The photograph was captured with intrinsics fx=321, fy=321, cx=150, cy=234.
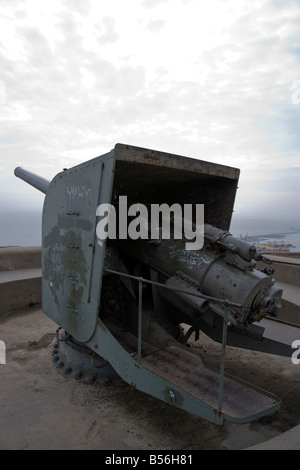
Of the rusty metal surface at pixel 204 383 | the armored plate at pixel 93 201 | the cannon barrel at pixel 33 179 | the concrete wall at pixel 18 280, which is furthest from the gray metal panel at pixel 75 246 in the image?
the concrete wall at pixel 18 280

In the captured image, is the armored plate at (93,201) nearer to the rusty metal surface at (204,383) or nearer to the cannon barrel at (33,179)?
the rusty metal surface at (204,383)

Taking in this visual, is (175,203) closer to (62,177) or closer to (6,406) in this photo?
(62,177)

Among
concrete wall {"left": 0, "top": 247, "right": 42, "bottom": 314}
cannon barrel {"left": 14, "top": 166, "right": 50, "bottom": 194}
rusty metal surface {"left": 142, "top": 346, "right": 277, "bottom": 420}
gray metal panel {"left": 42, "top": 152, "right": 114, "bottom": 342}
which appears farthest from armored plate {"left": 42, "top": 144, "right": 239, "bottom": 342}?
concrete wall {"left": 0, "top": 247, "right": 42, "bottom": 314}

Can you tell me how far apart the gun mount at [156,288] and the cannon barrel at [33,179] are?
3.20 feet

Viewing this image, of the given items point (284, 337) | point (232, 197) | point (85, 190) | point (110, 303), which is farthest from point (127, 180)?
point (284, 337)

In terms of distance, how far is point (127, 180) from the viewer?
408cm

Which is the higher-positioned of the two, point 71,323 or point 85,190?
point 85,190

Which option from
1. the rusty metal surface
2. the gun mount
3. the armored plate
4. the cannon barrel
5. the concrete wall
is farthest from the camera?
the concrete wall

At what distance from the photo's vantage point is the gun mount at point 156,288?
2881mm

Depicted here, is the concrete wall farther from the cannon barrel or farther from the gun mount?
the gun mount

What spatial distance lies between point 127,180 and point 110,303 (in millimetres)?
1673

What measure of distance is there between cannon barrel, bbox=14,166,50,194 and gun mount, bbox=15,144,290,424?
0.98 metres

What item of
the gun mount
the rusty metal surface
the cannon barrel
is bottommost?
the rusty metal surface

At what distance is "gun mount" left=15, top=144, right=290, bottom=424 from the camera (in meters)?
2.88
